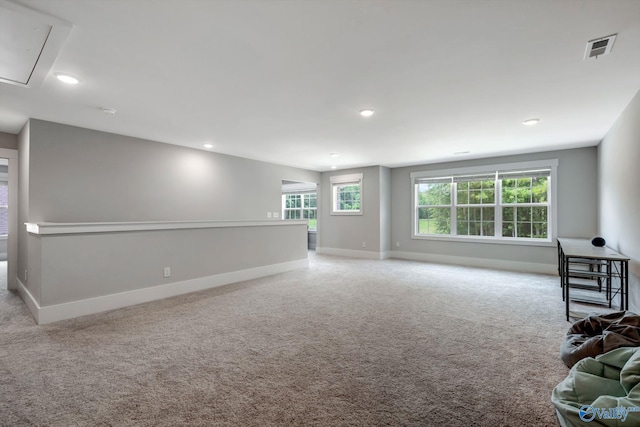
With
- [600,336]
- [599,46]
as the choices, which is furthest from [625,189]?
[600,336]

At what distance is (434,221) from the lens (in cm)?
689

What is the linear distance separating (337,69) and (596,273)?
11.9 feet

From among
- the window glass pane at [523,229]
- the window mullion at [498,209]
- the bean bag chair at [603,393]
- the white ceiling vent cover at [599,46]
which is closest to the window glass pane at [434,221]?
the window mullion at [498,209]

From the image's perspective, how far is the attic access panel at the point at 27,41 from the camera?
1.68m

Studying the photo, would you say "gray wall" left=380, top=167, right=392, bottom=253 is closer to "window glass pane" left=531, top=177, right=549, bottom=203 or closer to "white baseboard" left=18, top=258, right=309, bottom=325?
"window glass pane" left=531, top=177, right=549, bottom=203

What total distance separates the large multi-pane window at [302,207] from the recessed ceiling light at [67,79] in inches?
250

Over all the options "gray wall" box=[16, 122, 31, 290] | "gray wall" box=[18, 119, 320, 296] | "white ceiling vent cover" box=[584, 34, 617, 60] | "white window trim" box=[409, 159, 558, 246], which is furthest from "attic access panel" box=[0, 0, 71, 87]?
"white window trim" box=[409, 159, 558, 246]

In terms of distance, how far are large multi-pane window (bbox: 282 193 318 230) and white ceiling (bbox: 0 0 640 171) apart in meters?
4.46

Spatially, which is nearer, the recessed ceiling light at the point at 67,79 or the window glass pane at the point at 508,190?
the recessed ceiling light at the point at 67,79

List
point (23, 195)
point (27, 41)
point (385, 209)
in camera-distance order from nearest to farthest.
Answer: point (27, 41) < point (23, 195) < point (385, 209)

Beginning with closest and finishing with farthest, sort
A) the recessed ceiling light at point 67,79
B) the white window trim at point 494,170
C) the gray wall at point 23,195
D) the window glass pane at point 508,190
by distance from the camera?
1. the recessed ceiling light at point 67,79
2. the gray wall at point 23,195
3. the white window trim at point 494,170
4. the window glass pane at point 508,190

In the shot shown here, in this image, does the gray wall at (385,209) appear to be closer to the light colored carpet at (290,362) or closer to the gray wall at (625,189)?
the light colored carpet at (290,362)

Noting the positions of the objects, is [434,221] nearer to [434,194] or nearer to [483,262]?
[434,194]

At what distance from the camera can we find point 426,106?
10.6 feet
